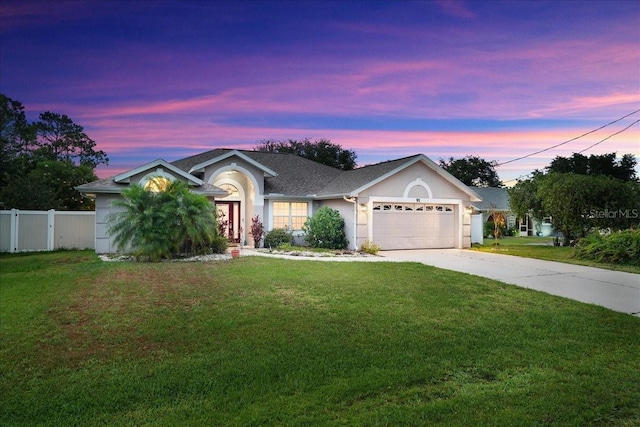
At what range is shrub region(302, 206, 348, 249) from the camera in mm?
18203

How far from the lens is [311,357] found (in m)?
5.00

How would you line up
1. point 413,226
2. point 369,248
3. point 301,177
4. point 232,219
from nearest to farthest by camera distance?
point 369,248 < point 413,226 < point 232,219 < point 301,177

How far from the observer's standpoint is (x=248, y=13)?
43.9 ft

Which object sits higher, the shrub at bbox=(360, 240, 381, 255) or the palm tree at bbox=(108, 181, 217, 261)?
the palm tree at bbox=(108, 181, 217, 261)

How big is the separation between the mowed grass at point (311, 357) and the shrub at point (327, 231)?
8.97 metres

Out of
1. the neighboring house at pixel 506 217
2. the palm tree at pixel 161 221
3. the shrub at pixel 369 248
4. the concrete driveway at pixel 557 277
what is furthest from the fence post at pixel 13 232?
the neighboring house at pixel 506 217

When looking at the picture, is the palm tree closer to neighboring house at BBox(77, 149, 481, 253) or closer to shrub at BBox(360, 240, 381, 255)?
neighboring house at BBox(77, 149, 481, 253)

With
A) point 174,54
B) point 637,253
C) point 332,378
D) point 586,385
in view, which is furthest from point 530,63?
point 332,378

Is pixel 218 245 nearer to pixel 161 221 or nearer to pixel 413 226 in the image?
pixel 161 221

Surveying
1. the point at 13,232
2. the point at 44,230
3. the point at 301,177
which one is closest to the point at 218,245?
the point at 301,177

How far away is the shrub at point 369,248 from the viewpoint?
17.3 metres

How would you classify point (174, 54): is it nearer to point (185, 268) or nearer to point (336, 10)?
point (336, 10)

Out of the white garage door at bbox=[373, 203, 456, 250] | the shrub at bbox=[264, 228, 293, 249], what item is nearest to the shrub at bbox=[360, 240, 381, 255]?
the white garage door at bbox=[373, 203, 456, 250]

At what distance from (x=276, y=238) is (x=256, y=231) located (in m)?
0.96
